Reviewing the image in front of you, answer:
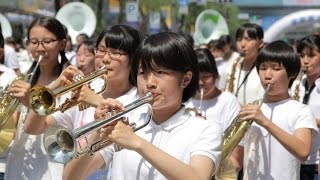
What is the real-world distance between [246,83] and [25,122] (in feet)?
9.48

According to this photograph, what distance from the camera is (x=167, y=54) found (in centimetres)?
243

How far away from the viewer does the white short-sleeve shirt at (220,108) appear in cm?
473

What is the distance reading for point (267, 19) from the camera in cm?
5134

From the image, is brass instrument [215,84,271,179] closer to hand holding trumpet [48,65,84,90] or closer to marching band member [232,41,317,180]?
marching band member [232,41,317,180]

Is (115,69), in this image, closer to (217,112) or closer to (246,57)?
(217,112)

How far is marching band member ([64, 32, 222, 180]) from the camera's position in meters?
2.39

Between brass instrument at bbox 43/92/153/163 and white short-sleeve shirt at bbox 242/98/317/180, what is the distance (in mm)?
1527

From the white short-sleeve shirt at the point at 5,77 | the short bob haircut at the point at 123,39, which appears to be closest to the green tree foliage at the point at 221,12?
the white short-sleeve shirt at the point at 5,77

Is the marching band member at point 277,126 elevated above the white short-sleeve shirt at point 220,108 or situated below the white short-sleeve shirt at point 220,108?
above

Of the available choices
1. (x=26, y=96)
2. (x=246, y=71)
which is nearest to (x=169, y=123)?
(x=26, y=96)

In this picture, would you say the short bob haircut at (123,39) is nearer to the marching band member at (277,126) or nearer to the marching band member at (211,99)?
the marching band member at (277,126)

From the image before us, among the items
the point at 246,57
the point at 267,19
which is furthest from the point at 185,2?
the point at 246,57

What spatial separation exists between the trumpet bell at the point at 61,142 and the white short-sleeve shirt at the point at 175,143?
236mm

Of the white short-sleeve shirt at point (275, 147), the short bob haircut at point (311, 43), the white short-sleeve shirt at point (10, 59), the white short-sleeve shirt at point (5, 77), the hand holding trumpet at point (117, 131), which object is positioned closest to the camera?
the hand holding trumpet at point (117, 131)
